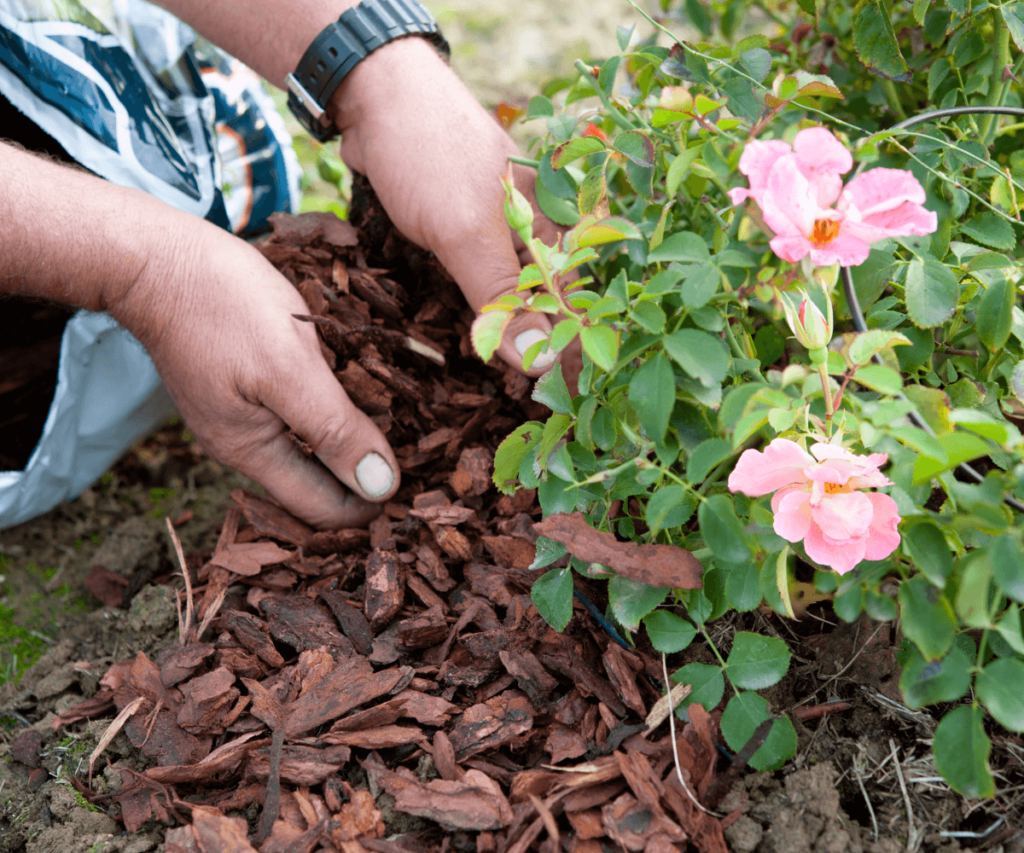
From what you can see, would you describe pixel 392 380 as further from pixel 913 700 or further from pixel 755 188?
pixel 913 700

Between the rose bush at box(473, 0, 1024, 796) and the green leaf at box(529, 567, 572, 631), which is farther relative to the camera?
the green leaf at box(529, 567, 572, 631)

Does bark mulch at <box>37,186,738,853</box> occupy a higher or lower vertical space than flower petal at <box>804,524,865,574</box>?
lower

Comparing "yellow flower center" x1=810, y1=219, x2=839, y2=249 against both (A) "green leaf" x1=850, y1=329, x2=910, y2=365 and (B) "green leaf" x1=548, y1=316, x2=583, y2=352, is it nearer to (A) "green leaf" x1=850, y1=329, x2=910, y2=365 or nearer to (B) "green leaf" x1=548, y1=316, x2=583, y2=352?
(A) "green leaf" x1=850, y1=329, x2=910, y2=365

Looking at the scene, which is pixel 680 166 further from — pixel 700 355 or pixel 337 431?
pixel 337 431

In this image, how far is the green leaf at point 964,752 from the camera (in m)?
0.73

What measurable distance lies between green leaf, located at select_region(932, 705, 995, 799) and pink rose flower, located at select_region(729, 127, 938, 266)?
0.51 metres

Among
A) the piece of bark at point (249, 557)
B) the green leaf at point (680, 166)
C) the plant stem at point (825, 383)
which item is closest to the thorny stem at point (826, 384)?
the plant stem at point (825, 383)

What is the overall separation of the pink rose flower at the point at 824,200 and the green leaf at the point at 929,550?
0.97 feet

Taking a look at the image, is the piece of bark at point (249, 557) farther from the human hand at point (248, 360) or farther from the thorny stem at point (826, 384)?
the thorny stem at point (826, 384)

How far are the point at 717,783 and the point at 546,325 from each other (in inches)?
34.0

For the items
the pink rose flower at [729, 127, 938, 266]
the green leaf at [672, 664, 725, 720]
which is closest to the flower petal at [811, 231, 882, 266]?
the pink rose flower at [729, 127, 938, 266]

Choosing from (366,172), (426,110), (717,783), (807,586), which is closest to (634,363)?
(807,586)

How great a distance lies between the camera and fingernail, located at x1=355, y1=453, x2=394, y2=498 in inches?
56.6

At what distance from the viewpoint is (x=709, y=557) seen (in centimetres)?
97
